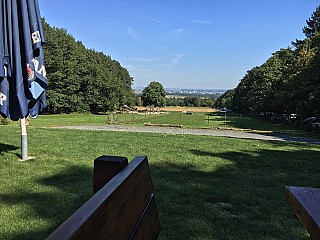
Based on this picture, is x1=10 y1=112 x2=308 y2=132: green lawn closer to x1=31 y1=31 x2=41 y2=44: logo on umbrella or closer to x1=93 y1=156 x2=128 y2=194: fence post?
x1=31 y1=31 x2=41 y2=44: logo on umbrella

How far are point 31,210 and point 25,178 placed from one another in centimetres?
157

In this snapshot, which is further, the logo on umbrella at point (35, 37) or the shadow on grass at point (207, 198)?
the logo on umbrella at point (35, 37)

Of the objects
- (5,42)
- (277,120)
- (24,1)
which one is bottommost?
(277,120)

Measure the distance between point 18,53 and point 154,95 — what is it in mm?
94524

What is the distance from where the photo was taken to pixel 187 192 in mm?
4633

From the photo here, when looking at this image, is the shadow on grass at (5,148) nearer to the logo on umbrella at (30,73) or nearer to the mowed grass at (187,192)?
the mowed grass at (187,192)

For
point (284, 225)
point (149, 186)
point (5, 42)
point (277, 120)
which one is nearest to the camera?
point (149, 186)

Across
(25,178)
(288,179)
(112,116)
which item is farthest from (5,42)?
(112,116)

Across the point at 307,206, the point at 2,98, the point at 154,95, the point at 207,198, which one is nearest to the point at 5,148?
the point at 2,98

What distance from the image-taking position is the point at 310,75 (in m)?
28.0

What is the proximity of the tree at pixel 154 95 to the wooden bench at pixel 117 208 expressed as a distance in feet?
317

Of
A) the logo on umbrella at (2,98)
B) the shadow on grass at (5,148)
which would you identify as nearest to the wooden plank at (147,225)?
the logo on umbrella at (2,98)

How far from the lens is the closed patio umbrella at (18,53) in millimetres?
4309

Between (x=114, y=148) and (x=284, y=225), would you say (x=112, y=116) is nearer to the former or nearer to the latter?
(x=114, y=148)
